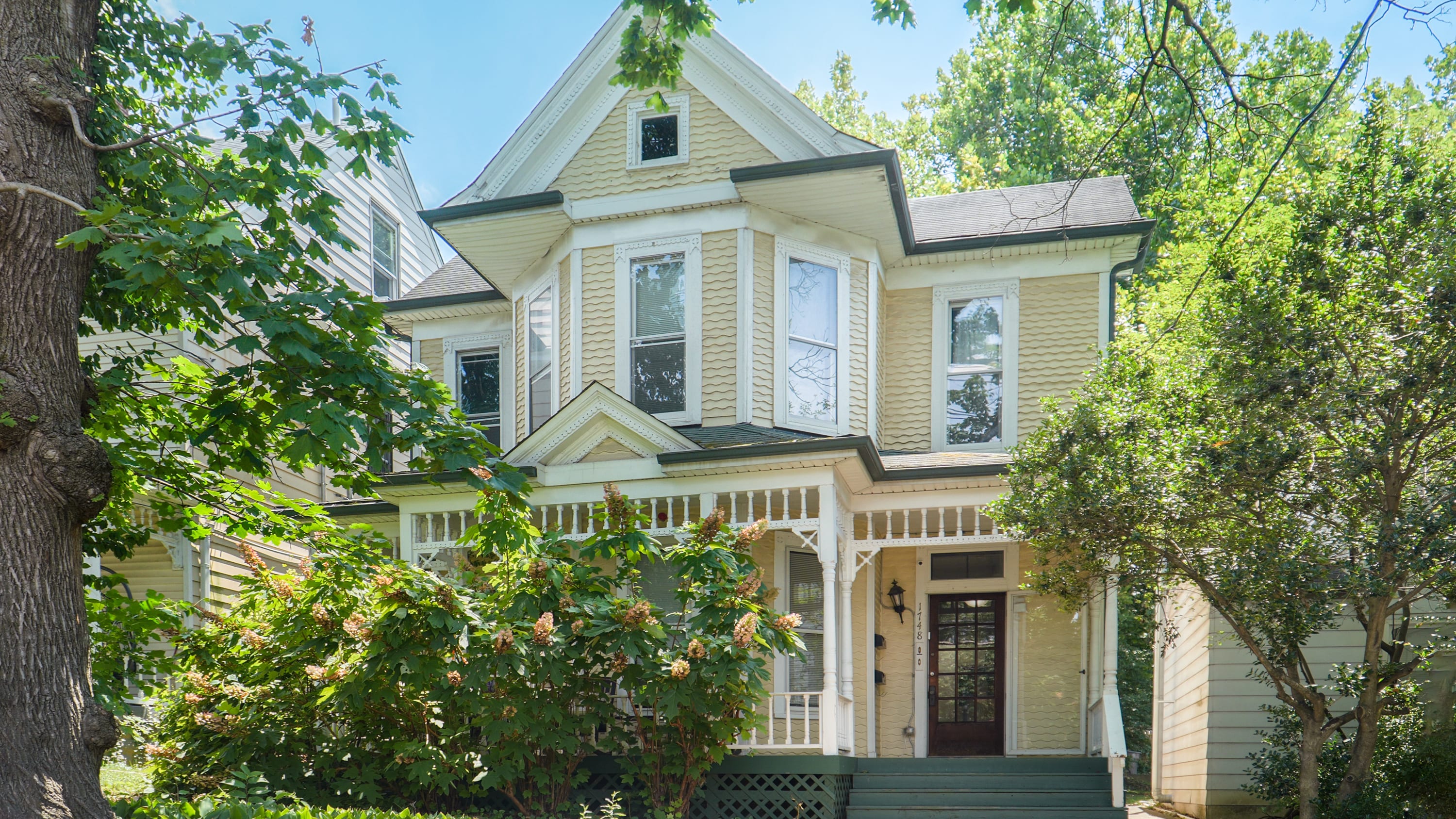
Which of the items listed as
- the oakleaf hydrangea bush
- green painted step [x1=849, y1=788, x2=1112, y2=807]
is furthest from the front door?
the oakleaf hydrangea bush

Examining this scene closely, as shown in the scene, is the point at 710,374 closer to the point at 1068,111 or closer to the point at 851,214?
the point at 851,214

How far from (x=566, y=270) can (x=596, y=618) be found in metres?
4.53

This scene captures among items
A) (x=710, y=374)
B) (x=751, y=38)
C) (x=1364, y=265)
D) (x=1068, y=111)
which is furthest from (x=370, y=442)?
(x=1068, y=111)

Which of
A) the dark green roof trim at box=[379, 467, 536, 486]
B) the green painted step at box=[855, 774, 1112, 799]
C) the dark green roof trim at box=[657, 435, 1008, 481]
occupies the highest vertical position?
the dark green roof trim at box=[657, 435, 1008, 481]

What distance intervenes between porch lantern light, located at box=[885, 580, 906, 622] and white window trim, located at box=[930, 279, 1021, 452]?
4.99 feet

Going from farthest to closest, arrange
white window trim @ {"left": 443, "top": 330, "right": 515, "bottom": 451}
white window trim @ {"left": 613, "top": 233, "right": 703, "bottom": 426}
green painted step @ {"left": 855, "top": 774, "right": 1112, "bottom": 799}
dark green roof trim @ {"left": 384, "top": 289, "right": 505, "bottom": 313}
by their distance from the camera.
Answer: dark green roof trim @ {"left": 384, "top": 289, "right": 505, "bottom": 313}
white window trim @ {"left": 443, "top": 330, "right": 515, "bottom": 451}
white window trim @ {"left": 613, "top": 233, "right": 703, "bottom": 426}
green painted step @ {"left": 855, "top": 774, "right": 1112, "bottom": 799}

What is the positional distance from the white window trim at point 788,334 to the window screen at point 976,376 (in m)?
1.40

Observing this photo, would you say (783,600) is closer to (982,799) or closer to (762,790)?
(762,790)

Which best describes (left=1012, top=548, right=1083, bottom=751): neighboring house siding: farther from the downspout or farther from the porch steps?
the downspout

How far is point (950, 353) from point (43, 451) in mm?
8993

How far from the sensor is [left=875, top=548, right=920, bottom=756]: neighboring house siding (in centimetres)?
1117

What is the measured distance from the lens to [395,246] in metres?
19.1

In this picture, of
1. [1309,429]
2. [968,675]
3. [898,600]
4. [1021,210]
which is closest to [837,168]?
[1021,210]

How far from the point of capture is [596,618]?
8234 mm
